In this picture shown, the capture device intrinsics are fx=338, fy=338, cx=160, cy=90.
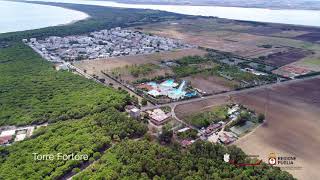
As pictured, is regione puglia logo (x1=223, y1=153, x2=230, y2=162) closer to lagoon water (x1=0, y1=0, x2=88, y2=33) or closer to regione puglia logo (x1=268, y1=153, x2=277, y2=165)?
regione puglia logo (x1=268, y1=153, x2=277, y2=165)

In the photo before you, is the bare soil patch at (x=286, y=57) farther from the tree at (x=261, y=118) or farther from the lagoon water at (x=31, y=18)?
the lagoon water at (x=31, y=18)

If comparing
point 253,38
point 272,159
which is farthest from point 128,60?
point 272,159

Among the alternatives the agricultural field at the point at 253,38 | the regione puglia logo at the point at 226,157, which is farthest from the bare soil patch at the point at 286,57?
the regione puglia logo at the point at 226,157

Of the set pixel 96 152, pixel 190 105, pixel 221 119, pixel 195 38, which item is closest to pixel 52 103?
pixel 96 152

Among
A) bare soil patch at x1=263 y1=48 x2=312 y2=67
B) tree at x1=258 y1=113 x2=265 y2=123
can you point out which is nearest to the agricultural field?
bare soil patch at x1=263 y1=48 x2=312 y2=67

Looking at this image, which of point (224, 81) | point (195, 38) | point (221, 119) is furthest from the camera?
point (195, 38)

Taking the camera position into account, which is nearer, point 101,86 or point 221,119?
point 221,119

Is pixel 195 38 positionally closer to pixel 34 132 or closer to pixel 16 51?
pixel 16 51

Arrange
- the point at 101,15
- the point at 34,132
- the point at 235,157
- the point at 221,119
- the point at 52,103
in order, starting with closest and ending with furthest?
the point at 235,157 < the point at 34,132 < the point at 221,119 < the point at 52,103 < the point at 101,15
